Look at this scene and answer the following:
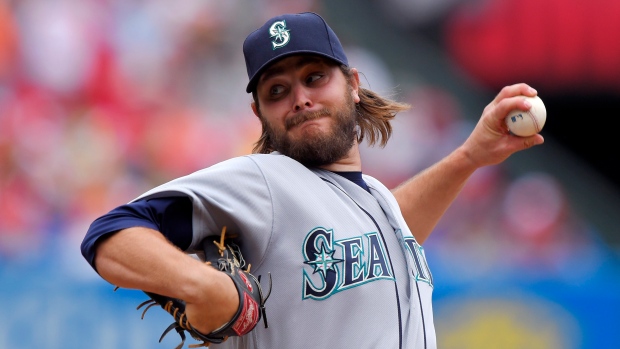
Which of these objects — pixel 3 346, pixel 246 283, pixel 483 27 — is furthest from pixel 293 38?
pixel 483 27

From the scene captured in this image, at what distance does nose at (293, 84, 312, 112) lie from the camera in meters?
2.12

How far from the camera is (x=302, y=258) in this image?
74.3 inches

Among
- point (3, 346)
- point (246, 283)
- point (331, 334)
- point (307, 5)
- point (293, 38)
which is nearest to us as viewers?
point (246, 283)

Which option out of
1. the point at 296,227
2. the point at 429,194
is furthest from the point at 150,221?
the point at 429,194

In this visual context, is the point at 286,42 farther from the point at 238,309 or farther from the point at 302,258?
the point at 238,309

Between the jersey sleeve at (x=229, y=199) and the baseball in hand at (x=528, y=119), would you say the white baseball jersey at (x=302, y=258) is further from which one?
the baseball in hand at (x=528, y=119)

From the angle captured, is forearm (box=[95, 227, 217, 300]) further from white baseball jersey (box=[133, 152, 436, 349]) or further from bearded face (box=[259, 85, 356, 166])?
bearded face (box=[259, 85, 356, 166])

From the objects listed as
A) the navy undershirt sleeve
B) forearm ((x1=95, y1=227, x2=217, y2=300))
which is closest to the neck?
the navy undershirt sleeve

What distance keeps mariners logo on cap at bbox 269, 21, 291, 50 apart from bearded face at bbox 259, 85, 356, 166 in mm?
207

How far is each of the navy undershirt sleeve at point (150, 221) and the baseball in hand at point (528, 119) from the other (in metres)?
1.12

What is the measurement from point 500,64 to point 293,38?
4.66 metres

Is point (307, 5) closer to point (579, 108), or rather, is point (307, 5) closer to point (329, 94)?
point (579, 108)

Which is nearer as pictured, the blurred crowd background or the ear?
the ear

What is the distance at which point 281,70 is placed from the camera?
216cm
